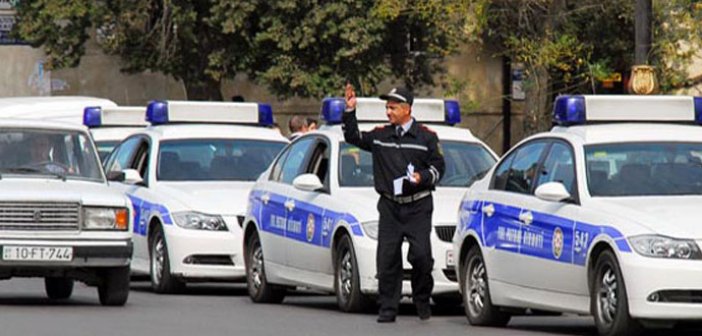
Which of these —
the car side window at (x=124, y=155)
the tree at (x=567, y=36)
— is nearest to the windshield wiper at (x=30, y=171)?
the car side window at (x=124, y=155)

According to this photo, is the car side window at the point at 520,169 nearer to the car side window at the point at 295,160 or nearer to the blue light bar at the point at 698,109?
the blue light bar at the point at 698,109

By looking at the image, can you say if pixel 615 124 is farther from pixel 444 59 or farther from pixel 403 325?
pixel 444 59

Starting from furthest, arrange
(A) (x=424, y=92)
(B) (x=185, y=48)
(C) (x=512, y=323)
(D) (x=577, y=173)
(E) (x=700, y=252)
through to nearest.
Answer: (A) (x=424, y=92), (B) (x=185, y=48), (C) (x=512, y=323), (D) (x=577, y=173), (E) (x=700, y=252)

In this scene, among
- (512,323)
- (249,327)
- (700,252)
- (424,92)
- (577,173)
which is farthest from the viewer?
(424,92)

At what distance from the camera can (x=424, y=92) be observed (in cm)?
4694

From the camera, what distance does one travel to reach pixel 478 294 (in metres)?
15.3

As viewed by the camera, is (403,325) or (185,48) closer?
(403,325)

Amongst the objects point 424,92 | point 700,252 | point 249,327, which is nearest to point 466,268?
point 249,327

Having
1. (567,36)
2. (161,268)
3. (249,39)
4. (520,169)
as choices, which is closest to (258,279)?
(161,268)

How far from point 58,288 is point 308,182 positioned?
269 cm

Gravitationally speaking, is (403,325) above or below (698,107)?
below

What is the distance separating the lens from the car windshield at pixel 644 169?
546 inches

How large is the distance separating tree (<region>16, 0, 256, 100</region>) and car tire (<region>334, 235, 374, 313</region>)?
25130 millimetres

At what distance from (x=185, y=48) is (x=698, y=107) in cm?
2910
